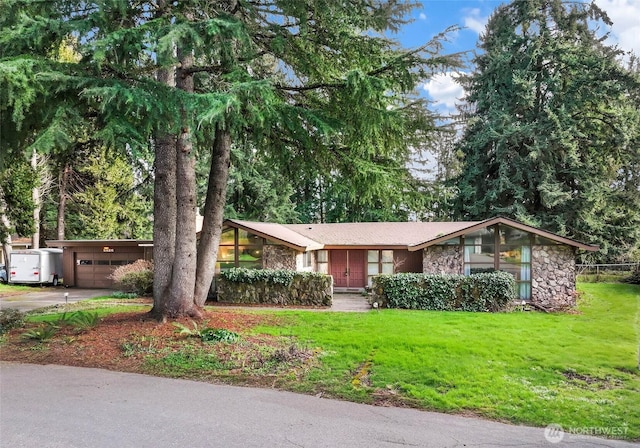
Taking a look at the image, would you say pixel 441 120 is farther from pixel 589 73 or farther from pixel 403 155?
pixel 589 73

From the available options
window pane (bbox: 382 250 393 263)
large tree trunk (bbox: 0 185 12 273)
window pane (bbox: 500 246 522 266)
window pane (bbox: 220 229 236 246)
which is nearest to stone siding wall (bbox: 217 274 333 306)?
window pane (bbox: 220 229 236 246)

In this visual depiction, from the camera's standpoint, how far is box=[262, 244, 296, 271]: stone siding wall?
59.9ft

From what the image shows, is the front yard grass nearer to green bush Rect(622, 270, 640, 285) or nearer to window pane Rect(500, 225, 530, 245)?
window pane Rect(500, 225, 530, 245)

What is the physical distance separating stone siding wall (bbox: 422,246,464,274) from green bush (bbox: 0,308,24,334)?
13.6 m

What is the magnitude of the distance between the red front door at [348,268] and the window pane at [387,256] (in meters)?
1.06

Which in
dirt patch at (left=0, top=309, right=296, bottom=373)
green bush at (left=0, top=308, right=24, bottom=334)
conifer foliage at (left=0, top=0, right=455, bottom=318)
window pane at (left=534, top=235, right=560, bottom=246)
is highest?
conifer foliage at (left=0, top=0, right=455, bottom=318)

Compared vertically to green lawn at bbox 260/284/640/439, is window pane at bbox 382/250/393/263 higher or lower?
higher

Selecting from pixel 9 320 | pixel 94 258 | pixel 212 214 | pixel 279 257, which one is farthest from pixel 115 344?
pixel 94 258

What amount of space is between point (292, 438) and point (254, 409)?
3.02 ft

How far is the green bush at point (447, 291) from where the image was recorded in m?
14.8

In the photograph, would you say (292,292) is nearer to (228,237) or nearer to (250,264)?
(250,264)

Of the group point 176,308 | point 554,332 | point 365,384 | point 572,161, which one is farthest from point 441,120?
point 572,161

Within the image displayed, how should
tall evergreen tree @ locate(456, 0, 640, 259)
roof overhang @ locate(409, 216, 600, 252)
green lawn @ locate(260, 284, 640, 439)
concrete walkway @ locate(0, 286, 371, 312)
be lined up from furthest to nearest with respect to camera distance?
1. tall evergreen tree @ locate(456, 0, 640, 259)
2. roof overhang @ locate(409, 216, 600, 252)
3. concrete walkway @ locate(0, 286, 371, 312)
4. green lawn @ locate(260, 284, 640, 439)

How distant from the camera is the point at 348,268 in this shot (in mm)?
21531
